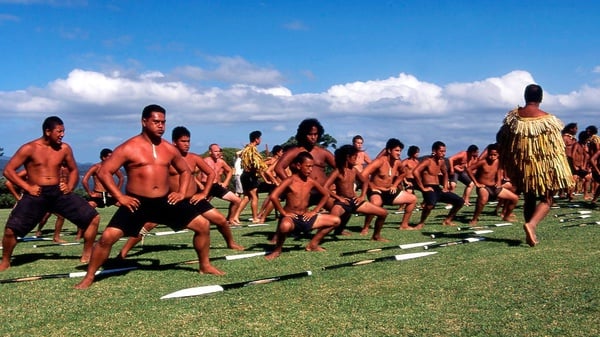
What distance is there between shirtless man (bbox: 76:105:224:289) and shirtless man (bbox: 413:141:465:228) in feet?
20.1

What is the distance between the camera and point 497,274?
20.2 ft

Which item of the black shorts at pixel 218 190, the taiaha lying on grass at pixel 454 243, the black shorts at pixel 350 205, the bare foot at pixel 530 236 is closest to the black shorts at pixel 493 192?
the taiaha lying on grass at pixel 454 243

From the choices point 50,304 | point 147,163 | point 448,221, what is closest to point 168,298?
point 50,304

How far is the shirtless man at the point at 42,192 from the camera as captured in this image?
25.9 ft

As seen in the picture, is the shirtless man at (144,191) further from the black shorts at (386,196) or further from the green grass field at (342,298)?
the black shorts at (386,196)

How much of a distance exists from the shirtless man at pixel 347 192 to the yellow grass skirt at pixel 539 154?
2.34m

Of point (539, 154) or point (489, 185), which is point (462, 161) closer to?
point (489, 185)

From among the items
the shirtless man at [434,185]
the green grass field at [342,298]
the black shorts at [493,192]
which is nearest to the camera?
the green grass field at [342,298]

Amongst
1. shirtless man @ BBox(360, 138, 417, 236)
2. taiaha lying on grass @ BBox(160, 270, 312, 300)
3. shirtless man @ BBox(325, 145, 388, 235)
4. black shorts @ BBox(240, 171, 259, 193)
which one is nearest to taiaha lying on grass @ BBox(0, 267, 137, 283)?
taiaha lying on grass @ BBox(160, 270, 312, 300)

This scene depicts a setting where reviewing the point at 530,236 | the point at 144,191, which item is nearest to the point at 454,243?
the point at 530,236

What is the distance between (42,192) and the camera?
796cm

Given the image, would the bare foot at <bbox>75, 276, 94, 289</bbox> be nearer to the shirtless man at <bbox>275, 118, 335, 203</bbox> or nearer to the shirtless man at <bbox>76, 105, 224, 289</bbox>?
the shirtless man at <bbox>76, 105, 224, 289</bbox>

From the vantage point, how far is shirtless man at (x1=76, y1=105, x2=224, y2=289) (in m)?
6.47

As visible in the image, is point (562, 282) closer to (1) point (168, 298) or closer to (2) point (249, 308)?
(2) point (249, 308)
